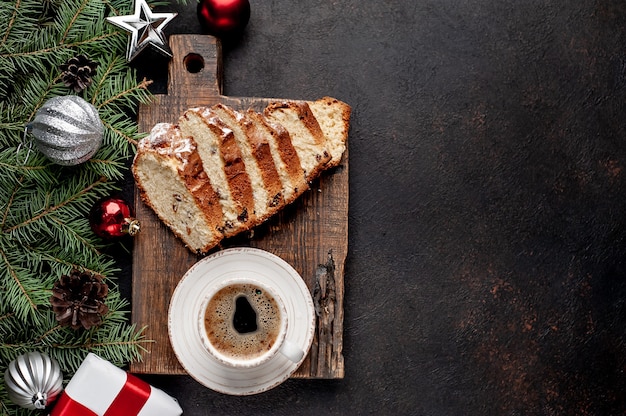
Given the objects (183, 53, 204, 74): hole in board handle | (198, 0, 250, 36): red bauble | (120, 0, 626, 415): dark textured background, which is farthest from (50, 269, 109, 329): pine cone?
(198, 0, 250, 36): red bauble

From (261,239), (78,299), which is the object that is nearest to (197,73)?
(261,239)

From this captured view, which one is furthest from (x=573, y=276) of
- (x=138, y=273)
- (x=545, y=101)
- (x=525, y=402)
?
(x=138, y=273)

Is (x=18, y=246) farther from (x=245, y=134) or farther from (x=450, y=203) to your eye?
(x=450, y=203)

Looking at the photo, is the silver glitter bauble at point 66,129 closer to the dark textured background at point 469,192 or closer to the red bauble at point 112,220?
the red bauble at point 112,220

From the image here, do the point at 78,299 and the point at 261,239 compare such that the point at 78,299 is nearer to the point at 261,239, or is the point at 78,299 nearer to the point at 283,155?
the point at 261,239

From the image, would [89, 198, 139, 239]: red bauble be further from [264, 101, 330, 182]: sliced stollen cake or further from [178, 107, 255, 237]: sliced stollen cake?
[264, 101, 330, 182]: sliced stollen cake

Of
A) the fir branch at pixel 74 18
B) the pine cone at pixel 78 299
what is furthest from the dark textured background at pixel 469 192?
the pine cone at pixel 78 299
